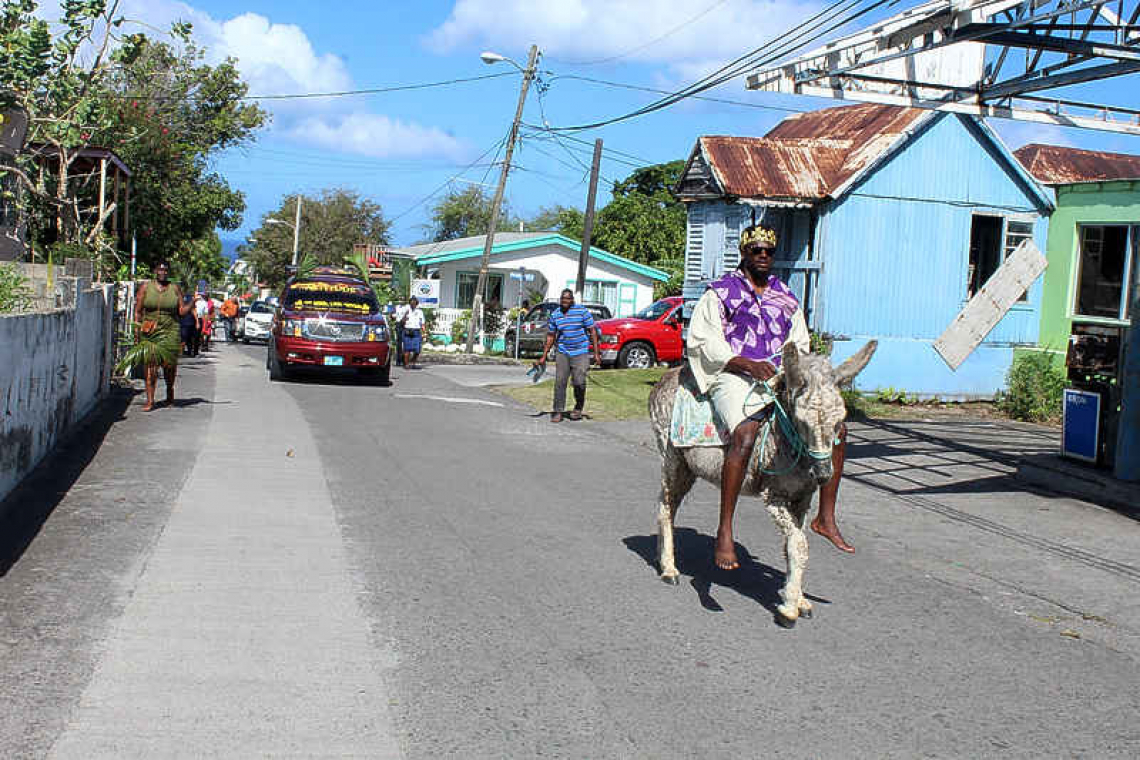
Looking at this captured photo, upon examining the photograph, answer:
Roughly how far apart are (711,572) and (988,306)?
428 cm

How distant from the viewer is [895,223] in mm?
21719

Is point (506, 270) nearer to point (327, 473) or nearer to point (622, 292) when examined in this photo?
point (622, 292)

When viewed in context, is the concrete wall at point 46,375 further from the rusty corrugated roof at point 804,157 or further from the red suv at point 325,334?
the rusty corrugated roof at point 804,157

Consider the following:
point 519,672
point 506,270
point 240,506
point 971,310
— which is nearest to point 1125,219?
point 971,310

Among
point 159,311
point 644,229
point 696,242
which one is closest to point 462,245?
point 644,229

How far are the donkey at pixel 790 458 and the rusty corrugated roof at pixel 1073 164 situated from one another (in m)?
25.1

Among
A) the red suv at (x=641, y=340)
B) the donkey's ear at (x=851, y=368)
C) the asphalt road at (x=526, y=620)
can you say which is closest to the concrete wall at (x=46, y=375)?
the asphalt road at (x=526, y=620)

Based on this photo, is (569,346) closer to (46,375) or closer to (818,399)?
(46,375)

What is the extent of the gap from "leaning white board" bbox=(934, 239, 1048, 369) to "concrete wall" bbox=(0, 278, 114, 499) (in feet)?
Answer: 25.3

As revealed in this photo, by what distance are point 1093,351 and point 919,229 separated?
993 cm

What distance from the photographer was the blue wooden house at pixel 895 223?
2130cm

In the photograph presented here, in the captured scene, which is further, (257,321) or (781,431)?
(257,321)

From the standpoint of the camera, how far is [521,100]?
33.3 metres

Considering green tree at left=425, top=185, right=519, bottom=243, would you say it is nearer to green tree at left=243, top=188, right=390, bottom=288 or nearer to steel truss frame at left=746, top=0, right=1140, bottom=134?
green tree at left=243, top=188, right=390, bottom=288
